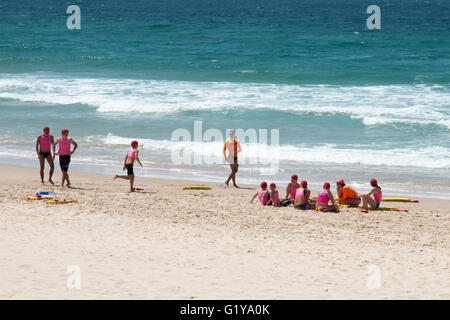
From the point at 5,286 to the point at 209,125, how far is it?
15.5 meters

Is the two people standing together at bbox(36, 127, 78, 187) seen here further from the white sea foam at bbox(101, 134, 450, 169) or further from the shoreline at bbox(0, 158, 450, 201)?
the white sea foam at bbox(101, 134, 450, 169)

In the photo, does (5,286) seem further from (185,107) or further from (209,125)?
(185,107)

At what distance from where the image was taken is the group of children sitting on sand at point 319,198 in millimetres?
12109

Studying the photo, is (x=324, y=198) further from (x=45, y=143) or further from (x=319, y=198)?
(x=45, y=143)

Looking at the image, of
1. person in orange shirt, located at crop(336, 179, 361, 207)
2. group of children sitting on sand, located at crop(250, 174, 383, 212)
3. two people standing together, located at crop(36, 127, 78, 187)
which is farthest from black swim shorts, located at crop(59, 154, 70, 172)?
person in orange shirt, located at crop(336, 179, 361, 207)

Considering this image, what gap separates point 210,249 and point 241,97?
18.6m

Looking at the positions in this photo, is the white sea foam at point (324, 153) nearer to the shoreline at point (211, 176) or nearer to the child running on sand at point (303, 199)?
the shoreline at point (211, 176)

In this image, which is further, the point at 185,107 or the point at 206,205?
the point at 185,107

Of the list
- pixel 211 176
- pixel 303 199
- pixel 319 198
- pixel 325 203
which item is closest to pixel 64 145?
pixel 211 176

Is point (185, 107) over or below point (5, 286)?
over

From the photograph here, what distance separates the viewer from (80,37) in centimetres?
4794

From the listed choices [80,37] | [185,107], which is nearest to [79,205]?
[185,107]
